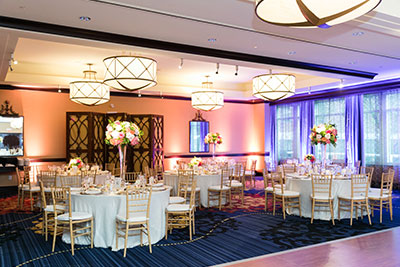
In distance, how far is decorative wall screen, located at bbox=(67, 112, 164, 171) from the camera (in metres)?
12.0

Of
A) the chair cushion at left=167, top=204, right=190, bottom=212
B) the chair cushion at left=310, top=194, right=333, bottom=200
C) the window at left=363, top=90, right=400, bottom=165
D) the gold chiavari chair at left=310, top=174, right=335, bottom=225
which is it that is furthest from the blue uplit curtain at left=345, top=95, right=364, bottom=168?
the chair cushion at left=167, top=204, right=190, bottom=212

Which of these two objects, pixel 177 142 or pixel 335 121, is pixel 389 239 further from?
pixel 177 142

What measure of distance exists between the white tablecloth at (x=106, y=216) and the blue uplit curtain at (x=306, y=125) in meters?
9.81

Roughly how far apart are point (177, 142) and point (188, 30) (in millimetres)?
8626

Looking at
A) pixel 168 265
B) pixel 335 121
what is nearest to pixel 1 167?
pixel 168 265

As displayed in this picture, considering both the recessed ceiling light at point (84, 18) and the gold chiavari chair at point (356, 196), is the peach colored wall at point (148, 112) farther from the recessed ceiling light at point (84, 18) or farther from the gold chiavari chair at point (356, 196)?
the gold chiavari chair at point (356, 196)

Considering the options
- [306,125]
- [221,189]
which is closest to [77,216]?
[221,189]

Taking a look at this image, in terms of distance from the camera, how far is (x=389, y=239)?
5.95 m

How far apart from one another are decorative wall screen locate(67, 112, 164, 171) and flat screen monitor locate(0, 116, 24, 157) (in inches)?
60.4

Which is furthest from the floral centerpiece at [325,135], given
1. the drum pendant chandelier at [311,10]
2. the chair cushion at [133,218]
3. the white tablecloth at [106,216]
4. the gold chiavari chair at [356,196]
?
the drum pendant chandelier at [311,10]

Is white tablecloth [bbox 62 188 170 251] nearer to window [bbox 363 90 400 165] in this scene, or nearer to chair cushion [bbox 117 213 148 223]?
chair cushion [bbox 117 213 148 223]

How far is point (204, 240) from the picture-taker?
5.99 meters

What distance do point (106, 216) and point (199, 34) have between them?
142 inches

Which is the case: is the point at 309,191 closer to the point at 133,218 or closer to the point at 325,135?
the point at 325,135
